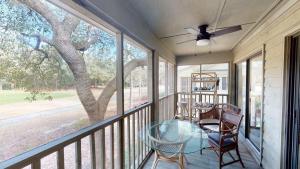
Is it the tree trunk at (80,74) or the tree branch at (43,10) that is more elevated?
the tree branch at (43,10)

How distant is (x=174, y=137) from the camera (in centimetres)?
234

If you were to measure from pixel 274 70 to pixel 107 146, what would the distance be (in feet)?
8.00

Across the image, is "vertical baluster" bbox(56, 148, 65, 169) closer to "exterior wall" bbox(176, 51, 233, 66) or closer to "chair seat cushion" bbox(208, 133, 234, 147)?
"chair seat cushion" bbox(208, 133, 234, 147)

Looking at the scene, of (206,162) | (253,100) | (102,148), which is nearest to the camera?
(102,148)

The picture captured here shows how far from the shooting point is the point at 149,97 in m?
3.14

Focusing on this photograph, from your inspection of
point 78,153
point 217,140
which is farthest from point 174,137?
A: point 78,153

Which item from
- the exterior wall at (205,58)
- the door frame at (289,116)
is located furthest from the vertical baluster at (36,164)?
the exterior wall at (205,58)

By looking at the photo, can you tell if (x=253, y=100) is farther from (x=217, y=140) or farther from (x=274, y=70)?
(x=217, y=140)

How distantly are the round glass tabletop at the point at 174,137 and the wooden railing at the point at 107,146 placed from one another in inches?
8.9

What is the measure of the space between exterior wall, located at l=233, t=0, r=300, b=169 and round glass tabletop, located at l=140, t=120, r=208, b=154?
897mm

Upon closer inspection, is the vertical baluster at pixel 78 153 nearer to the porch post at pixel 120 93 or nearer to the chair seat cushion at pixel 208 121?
the porch post at pixel 120 93

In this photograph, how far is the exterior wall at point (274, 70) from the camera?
1872 mm

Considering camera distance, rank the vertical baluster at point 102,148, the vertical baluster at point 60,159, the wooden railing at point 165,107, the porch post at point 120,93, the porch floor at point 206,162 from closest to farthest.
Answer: the vertical baluster at point 60,159
the vertical baluster at point 102,148
the porch post at point 120,93
the porch floor at point 206,162
the wooden railing at point 165,107

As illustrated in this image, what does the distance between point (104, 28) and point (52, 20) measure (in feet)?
2.17
